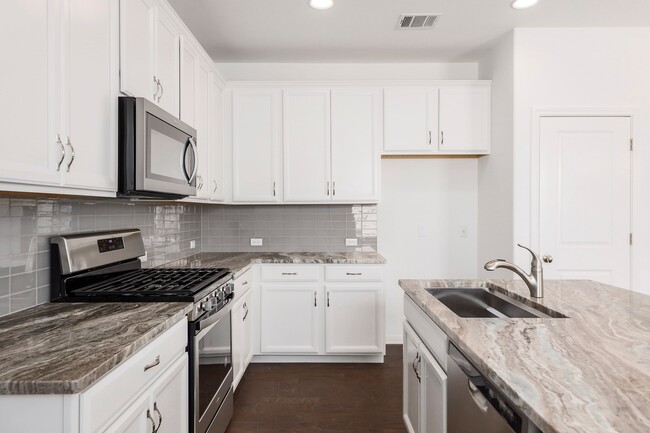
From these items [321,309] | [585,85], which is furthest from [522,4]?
[321,309]

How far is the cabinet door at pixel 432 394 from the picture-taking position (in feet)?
4.54

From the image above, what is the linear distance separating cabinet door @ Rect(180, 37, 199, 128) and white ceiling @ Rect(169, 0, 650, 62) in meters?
0.40

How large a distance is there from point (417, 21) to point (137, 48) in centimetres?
205

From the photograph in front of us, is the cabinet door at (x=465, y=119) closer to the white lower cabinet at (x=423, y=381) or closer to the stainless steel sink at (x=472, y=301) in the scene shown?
the stainless steel sink at (x=472, y=301)

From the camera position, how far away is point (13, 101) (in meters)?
1.05

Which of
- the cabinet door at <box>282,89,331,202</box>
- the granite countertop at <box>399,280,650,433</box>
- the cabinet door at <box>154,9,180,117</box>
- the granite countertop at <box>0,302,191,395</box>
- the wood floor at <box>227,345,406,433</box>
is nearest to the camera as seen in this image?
the granite countertop at <box>399,280,650,433</box>

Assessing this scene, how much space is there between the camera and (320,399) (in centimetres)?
248

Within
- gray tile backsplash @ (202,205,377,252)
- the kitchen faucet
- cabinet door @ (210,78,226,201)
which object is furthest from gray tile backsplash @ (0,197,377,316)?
the kitchen faucet

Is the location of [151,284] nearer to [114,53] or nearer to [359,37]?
[114,53]

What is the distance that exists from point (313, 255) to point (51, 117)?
232 cm

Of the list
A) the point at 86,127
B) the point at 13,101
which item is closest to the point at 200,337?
the point at 86,127

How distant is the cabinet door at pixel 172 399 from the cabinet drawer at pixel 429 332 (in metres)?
1.07

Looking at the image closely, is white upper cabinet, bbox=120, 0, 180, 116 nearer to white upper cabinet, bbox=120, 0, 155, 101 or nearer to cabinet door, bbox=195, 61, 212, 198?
white upper cabinet, bbox=120, 0, 155, 101

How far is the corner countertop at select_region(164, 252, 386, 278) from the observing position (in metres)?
2.78
